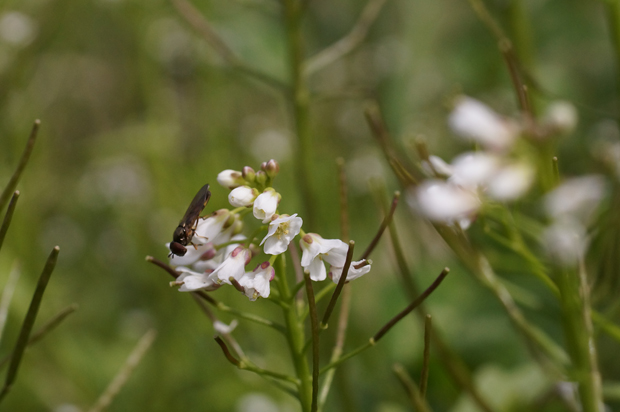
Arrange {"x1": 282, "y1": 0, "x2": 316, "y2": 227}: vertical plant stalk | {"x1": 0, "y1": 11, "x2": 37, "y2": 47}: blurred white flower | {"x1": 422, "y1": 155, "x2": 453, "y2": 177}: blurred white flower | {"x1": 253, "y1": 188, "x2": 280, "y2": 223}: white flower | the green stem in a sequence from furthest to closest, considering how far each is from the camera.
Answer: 1. {"x1": 0, "y1": 11, "x2": 37, "y2": 47}: blurred white flower
2. {"x1": 282, "y1": 0, "x2": 316, "y2": 227}: vertical plant stalk
3. the green stem
4. {"x1": 422, "y1": 155, "x2": 453, "y2": 177}: blurred white flower
5. {"x1": 253, "y1": 188, "x2": 280, "y2": 223}: white flower

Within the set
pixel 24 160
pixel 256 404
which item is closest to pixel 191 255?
pixel 24 160

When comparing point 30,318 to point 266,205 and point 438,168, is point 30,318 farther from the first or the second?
point 438,168

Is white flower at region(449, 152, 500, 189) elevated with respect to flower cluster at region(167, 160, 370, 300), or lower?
elevated

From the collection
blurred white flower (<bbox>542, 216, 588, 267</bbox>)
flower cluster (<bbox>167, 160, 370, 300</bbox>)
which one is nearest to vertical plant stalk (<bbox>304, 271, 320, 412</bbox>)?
flower cluster (<bbox>167, 160, 370, 300</bbox>)

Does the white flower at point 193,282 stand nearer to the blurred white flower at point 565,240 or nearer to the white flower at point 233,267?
the white flower at point 233,267

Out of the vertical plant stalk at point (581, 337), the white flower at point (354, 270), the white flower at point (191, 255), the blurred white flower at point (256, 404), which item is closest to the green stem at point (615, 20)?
the vertical plant stalk at point (581, 337)

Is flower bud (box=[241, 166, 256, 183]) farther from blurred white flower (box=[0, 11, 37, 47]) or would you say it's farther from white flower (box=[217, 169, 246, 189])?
blurred white flower (box=[0, 11, 37, 47])
